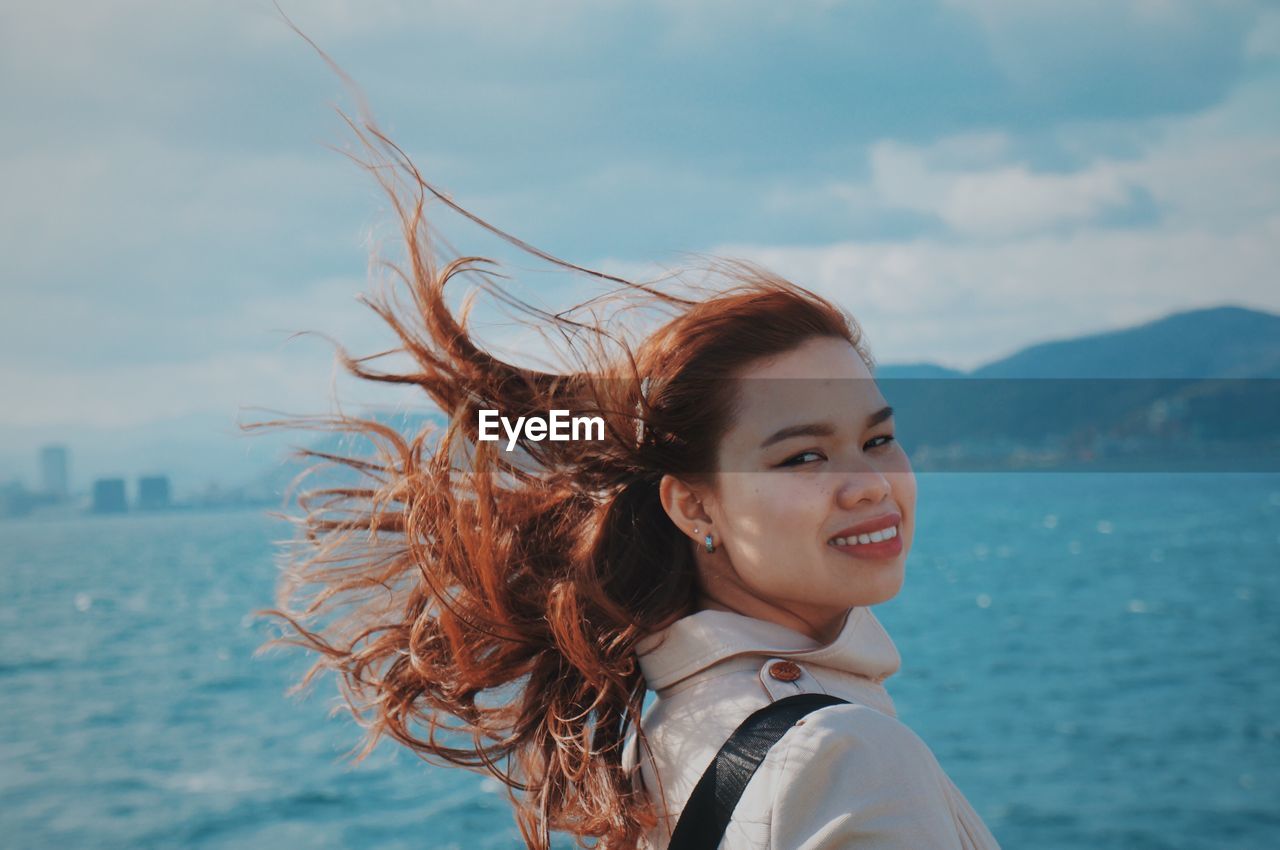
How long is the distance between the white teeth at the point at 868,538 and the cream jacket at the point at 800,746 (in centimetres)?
17

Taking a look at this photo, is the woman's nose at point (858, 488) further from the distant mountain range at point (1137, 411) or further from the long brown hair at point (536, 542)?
the distant mountain range at point (1137, 411)

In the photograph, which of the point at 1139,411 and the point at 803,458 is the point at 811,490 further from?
the point at 1139,411

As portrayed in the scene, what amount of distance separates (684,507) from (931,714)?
97.3 feet

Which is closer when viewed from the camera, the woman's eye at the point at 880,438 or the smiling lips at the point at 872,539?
the smiling lips at the point at 872,539

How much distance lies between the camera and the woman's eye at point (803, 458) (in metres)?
2.33

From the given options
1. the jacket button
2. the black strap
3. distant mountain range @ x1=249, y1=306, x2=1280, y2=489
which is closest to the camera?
the black strap

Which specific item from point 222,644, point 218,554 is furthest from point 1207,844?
point 218,554

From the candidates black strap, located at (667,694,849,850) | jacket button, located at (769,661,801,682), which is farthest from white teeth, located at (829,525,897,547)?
black strap, located at (667,694,849,850)

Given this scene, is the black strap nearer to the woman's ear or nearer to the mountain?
the woman's ear

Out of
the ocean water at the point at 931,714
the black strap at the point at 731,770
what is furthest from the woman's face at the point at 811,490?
the ocean water at the point at 931,714

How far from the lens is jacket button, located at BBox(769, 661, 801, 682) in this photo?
2.13 meters

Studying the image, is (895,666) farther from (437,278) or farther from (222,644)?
(222,644)

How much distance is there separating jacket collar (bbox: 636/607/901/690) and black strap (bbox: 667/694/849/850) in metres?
0.23

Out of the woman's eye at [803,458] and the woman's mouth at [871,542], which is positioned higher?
the woman's eye at [803,458]
